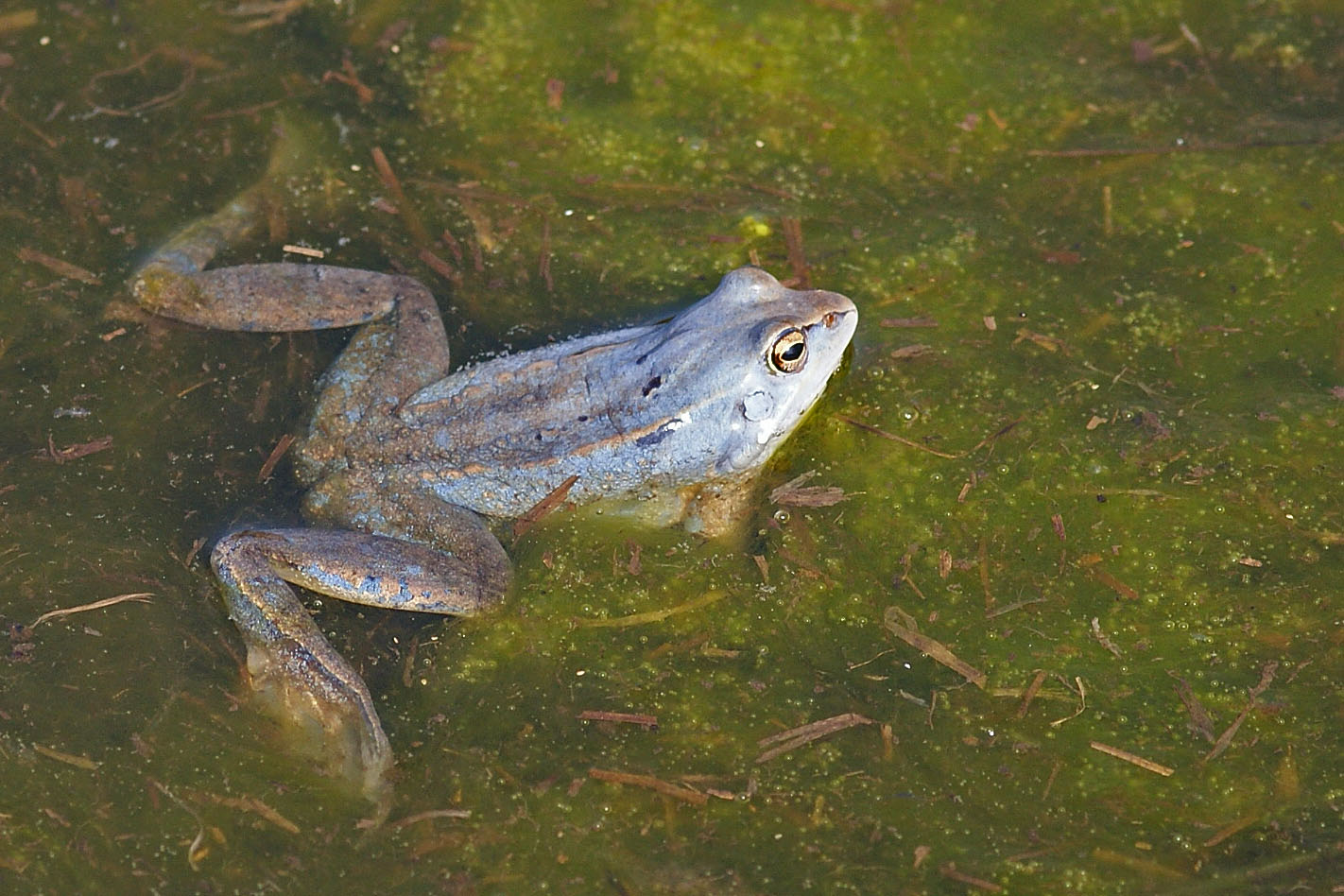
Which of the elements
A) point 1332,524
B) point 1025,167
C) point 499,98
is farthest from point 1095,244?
point 499,98

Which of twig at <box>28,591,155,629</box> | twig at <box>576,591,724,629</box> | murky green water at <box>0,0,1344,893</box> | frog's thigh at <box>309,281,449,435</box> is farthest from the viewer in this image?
frog's thigh at <box>309,281,449,435</box>

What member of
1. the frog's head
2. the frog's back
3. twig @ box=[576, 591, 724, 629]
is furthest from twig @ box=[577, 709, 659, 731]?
the frog's head

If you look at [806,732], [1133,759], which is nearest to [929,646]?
[806,732]

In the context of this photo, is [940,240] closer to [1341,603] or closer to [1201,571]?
[1201,571]

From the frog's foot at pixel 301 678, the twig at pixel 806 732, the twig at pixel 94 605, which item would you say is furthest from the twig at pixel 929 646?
the twig at pixel 94 605

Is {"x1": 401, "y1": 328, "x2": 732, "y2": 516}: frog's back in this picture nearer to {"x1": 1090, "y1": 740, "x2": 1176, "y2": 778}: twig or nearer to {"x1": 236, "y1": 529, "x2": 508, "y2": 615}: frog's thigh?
{"x1": 236, "y1": 529, "x2": 508, "y2": 615}: frog's thigh

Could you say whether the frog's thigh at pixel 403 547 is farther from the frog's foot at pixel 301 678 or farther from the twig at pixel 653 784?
the twig at pixel 653 784
